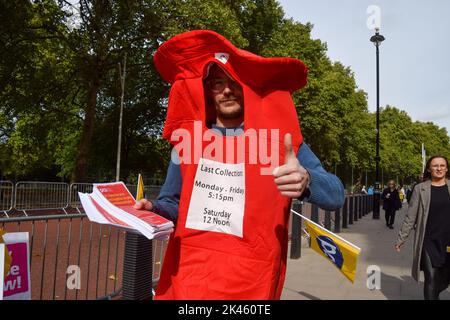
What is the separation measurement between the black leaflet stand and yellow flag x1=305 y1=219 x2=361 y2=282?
78.3 inches

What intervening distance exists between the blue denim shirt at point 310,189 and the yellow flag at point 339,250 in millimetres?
454

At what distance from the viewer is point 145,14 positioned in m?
15.8

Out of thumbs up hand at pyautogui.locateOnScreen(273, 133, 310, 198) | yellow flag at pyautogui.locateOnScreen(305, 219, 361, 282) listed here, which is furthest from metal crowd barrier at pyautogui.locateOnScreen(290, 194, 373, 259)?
thumbs up hand at pyautogui.locateOnScreen(273, 133, 310, 198)

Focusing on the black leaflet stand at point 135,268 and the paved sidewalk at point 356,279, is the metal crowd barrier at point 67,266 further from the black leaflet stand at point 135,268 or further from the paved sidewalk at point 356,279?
the paved sidewalk at point 356,279

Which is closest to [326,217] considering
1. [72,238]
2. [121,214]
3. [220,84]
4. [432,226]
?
[72,238]

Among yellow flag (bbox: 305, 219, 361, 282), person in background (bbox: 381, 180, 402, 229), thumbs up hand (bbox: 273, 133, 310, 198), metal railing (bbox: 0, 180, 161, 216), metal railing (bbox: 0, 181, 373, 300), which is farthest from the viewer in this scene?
person in background (bbox: 381, 180, 402, 229)

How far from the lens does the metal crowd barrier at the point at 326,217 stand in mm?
7969

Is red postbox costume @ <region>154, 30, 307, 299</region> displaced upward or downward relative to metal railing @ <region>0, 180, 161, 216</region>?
upward

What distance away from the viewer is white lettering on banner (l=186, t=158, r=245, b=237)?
6.24 feet

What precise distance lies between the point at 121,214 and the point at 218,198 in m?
0.45

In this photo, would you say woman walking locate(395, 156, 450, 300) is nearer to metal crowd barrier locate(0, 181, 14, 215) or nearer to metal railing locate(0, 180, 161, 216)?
metal railing locate(0, 180, 161, 216)

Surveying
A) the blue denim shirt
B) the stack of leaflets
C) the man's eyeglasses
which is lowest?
the stack of leaflets

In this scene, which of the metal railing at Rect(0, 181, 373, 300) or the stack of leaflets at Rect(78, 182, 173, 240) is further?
the metal railing at Rect(0, 181, 373, 300)

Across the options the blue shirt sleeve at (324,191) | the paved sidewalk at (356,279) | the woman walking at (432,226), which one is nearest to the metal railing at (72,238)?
the paved sidewalk at (356,279)
